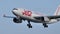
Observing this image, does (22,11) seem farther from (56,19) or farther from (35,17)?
(56,19)

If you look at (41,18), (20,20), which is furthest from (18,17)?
(41,18)

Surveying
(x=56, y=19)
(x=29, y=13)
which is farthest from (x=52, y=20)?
(x=29, y=13)

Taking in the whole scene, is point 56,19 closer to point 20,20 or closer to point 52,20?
point 52,20

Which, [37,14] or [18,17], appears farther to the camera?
[37,14]

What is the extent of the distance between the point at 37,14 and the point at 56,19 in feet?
23.2

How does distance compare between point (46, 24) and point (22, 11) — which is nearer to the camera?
point (22, 11)

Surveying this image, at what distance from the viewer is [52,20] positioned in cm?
10819

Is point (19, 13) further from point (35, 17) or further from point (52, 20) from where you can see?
point (52, 20)

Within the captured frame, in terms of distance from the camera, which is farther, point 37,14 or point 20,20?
point 37,14

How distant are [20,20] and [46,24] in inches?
482

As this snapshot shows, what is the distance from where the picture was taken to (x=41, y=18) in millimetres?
105750

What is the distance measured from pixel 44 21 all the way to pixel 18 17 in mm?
9349

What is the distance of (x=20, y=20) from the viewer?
332 ft

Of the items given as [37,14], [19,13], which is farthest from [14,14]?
[37,14]
